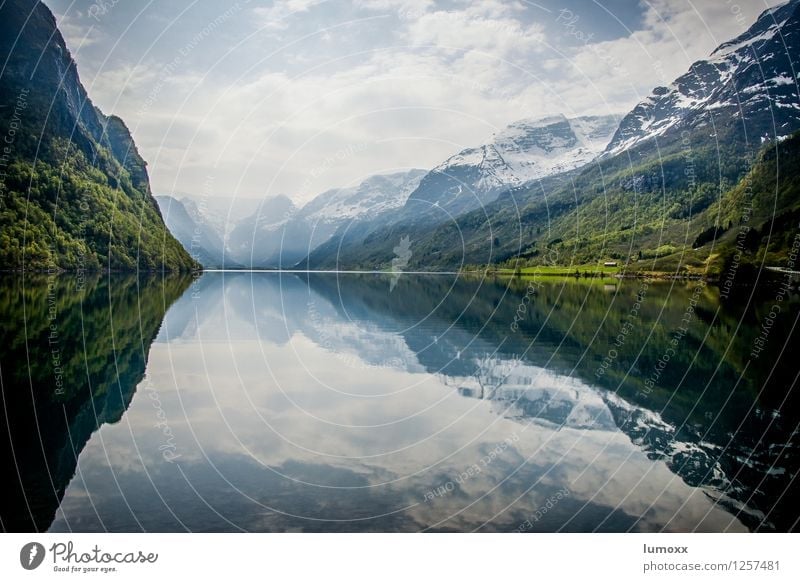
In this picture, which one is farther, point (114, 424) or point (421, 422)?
point (421, 422)

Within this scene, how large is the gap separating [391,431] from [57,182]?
→ 368 feet

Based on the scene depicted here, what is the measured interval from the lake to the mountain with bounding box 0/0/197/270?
233 feet

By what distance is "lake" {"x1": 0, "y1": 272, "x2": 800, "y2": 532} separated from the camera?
11.4 metres

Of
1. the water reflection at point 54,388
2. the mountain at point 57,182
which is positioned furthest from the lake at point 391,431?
the mountain at point 57,182

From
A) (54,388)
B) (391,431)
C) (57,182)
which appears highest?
(57,182)

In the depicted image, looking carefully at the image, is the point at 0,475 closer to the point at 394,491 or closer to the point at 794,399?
Answer: the point at 394,491

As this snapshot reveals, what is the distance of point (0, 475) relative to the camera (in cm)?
1213

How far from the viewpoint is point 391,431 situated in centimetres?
1628

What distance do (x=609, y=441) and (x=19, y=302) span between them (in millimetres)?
42503

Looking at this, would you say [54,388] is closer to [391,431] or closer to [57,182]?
[391,431]

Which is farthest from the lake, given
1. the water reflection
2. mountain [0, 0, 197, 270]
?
mountain [0, 0, 197, 270]

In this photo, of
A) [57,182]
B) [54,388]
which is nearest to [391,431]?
[54,388]
